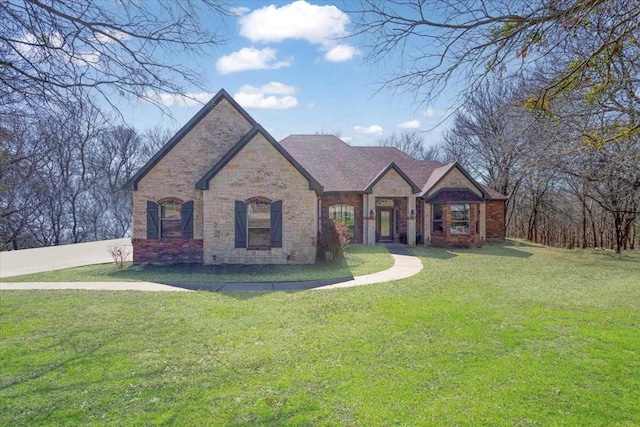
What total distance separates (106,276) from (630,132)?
13702 millimetres

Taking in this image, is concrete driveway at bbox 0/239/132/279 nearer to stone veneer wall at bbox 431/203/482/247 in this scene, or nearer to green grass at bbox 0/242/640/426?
green grass at bbox 0/242/640/426

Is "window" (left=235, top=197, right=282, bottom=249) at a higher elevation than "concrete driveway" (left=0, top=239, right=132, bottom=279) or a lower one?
higher

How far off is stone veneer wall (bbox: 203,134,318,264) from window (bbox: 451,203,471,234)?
10892 mm

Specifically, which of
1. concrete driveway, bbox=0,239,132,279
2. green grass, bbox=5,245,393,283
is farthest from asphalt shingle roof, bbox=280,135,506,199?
concrete driveway, bbox=0,239,132,279

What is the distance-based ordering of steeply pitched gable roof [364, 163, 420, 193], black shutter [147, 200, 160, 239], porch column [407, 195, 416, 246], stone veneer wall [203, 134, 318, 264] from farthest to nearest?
porch column [407, 195, 416, 246] → steeply pitched gable roof [364, 163, 420, 193] → black shutter [147, 200, 160, 239] → stone veneer wall [203, 134, 318, 264]

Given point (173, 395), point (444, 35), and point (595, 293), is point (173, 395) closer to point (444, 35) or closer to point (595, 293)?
point (444, 35)

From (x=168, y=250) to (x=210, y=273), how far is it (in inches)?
123

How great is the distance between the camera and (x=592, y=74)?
195 inches

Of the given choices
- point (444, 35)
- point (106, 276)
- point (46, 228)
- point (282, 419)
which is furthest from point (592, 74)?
point (46, 228)

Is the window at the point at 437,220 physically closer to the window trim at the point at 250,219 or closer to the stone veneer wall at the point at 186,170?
the window trim at the point at 250,219

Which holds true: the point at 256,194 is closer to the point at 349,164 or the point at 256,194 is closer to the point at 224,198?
the point at 224,198

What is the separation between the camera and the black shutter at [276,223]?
1402cm

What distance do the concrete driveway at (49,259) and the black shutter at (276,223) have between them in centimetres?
733

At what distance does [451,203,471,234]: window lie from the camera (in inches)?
841
